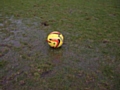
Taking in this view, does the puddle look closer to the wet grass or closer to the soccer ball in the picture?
the wet grass

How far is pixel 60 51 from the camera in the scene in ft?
13.5

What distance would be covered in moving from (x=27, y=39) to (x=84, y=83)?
2.34m

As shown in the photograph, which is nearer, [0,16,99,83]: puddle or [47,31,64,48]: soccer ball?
[0,16,99,83]: puddle

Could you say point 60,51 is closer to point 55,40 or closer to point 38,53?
point 55,40

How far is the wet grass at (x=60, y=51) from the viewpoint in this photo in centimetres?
312

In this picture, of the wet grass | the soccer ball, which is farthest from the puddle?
the soccer ball

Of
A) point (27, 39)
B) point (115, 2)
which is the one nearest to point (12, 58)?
point (27, 39)

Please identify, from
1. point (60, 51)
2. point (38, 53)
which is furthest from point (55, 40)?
point (38, 53)

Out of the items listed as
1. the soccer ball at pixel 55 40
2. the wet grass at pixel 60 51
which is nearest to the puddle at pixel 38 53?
the wet grass at pixel 60 51

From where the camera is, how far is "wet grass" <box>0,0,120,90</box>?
123 inches

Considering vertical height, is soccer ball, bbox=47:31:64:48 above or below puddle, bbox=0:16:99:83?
above

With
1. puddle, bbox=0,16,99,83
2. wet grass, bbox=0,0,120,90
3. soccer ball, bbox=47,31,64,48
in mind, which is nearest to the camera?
wet grass, bbox=0,0,120,90

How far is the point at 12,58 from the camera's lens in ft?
12.4

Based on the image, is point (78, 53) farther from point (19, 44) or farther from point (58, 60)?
point (19, 44)
